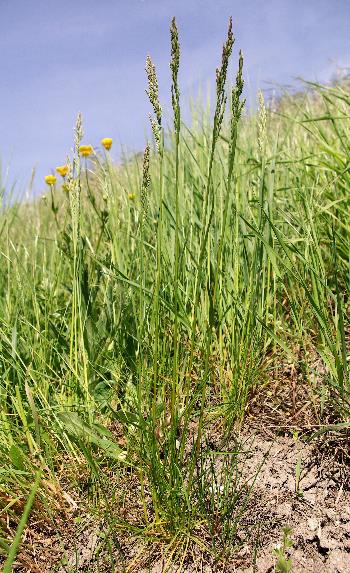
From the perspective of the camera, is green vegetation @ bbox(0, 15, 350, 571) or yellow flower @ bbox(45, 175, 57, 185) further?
yellow flower @ bbox(45, 175, 57, 185)

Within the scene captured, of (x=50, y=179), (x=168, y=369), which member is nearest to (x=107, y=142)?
(x=50, y=179)

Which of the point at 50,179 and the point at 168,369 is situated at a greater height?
the point at 50,179

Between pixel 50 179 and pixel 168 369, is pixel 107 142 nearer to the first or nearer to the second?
pixel 50 179

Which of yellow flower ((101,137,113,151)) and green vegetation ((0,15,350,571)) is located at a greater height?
yellow flower ((101,137,113,151))

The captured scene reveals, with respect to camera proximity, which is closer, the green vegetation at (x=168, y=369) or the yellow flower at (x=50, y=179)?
the green vegetation at (x=168, y=369)

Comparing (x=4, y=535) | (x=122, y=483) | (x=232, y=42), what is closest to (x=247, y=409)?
(x=122, y=483)

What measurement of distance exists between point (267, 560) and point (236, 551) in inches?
2.6

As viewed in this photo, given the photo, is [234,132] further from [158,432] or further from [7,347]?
[7,347]

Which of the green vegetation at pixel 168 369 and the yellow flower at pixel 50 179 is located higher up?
the yellow flower at pixel 50 179

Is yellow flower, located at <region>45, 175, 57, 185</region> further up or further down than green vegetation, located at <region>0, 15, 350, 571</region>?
further up

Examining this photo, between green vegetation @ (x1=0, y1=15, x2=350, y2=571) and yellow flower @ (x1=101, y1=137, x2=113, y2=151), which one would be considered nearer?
green vegetation @ (x1=0, y1=15, x2=350, y2=571)

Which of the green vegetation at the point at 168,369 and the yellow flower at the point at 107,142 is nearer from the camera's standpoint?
the green vegetation at the point at 168,369

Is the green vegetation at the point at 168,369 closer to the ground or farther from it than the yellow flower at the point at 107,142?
closer to the ground

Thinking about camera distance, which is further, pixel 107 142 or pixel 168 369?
pixel 107 142
